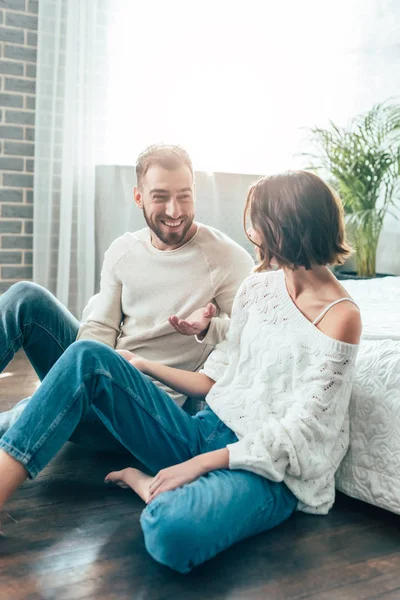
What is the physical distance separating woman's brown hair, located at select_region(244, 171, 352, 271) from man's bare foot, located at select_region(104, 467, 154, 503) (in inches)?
23.9

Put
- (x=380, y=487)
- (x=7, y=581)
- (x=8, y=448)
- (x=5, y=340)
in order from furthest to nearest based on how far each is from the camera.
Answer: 1. (x=5, y=340)
2. (x=380, y=487)
3. (x=8, y=448)
4. (x=7, y=581)

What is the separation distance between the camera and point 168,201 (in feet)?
6.20

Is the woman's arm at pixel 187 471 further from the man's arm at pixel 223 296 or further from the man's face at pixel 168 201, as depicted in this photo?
the man's face at pixel 168 201

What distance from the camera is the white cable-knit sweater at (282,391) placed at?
1519 millimetres

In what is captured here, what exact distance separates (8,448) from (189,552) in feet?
1.37

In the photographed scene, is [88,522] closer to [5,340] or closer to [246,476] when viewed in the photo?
[246,476]

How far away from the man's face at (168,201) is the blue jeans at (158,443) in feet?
1.52

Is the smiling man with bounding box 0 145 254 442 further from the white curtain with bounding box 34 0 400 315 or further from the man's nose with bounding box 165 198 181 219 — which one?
the white curtain with bounding box 34 0 400 315

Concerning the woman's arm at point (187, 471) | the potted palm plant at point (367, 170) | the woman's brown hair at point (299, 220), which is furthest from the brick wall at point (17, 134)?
the woman's arm at point (187, 471)

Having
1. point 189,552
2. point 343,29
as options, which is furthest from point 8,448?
point 343,29

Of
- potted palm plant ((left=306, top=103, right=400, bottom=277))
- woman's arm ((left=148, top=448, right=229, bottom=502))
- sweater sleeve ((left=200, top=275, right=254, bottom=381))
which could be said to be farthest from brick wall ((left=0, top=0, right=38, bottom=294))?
woman's arm ((left=148, top=448, right=229, bottom=502))

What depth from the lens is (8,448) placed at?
145 cm

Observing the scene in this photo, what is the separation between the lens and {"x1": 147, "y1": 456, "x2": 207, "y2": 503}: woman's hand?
1.46 m

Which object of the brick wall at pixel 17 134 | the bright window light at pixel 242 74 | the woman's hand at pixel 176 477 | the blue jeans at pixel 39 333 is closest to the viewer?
the woman's hand at pixel 176 477
